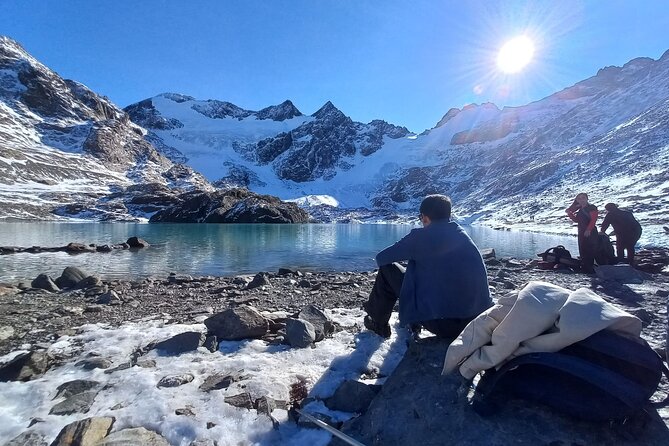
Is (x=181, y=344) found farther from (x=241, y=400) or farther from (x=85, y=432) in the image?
(x=85, y=432)

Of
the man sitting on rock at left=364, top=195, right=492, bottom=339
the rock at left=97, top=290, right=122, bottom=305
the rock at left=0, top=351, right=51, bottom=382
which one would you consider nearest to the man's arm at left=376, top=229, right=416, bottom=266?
the man sitting on rock at left=364, top=195, right=492, bottom=339

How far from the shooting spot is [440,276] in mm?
4438

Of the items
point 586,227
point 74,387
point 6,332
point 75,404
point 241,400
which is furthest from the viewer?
point 586,227

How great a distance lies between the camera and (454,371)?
3.50m

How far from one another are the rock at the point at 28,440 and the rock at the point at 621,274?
43.7ft

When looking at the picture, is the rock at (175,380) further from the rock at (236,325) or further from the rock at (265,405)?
the rock at (236,325)

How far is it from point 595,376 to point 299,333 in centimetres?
387

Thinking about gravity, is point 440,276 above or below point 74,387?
above

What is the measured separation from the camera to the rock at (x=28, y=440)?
11.0 ft

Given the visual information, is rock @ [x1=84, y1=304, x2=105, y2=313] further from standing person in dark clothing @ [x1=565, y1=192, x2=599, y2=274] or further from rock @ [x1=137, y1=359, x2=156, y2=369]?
standing person in dark clothing @ [x1=565, y1=192, x2=599, y2=274]

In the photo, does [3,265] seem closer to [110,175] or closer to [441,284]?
[441,284]

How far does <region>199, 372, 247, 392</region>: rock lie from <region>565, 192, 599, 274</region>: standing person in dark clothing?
1186 cm

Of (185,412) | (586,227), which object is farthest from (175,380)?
(586,227)

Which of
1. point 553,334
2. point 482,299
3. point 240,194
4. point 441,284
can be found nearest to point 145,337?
point 441,284
